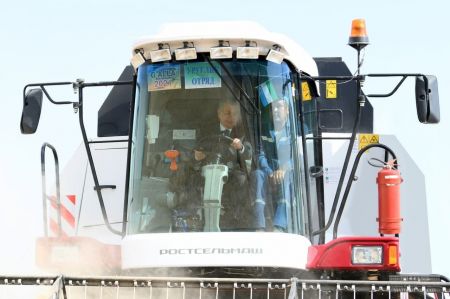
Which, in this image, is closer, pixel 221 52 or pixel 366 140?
pixel 221 52

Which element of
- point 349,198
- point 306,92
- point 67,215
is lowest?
point 67,215

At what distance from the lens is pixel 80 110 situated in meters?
8.41

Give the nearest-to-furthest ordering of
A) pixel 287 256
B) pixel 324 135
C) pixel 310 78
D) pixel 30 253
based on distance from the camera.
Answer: pixel 287 256, pixel 310 78, pixel 30 253, pixel 324 135

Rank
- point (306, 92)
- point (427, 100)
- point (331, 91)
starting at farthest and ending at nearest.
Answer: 1. point (331, 91)
2. point (306, 92)
3. point (427, 100)

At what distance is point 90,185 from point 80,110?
1.61 m

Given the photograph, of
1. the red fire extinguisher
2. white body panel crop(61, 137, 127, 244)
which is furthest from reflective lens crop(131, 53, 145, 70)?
the red fire extinguisher

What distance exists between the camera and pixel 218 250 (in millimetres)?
7391

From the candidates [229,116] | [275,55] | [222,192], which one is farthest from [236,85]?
[222,192]

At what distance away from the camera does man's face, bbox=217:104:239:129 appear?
7.77 meters

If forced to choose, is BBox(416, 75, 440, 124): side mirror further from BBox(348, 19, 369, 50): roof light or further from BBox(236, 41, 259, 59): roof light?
BBox(236, 41, 259, 59): roof light

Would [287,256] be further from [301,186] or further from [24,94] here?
[24,94]

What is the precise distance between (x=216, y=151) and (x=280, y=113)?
536 millimetres

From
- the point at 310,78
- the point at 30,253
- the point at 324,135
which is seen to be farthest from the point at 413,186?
the point at 30,253

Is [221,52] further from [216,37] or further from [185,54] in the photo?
[185,54]
